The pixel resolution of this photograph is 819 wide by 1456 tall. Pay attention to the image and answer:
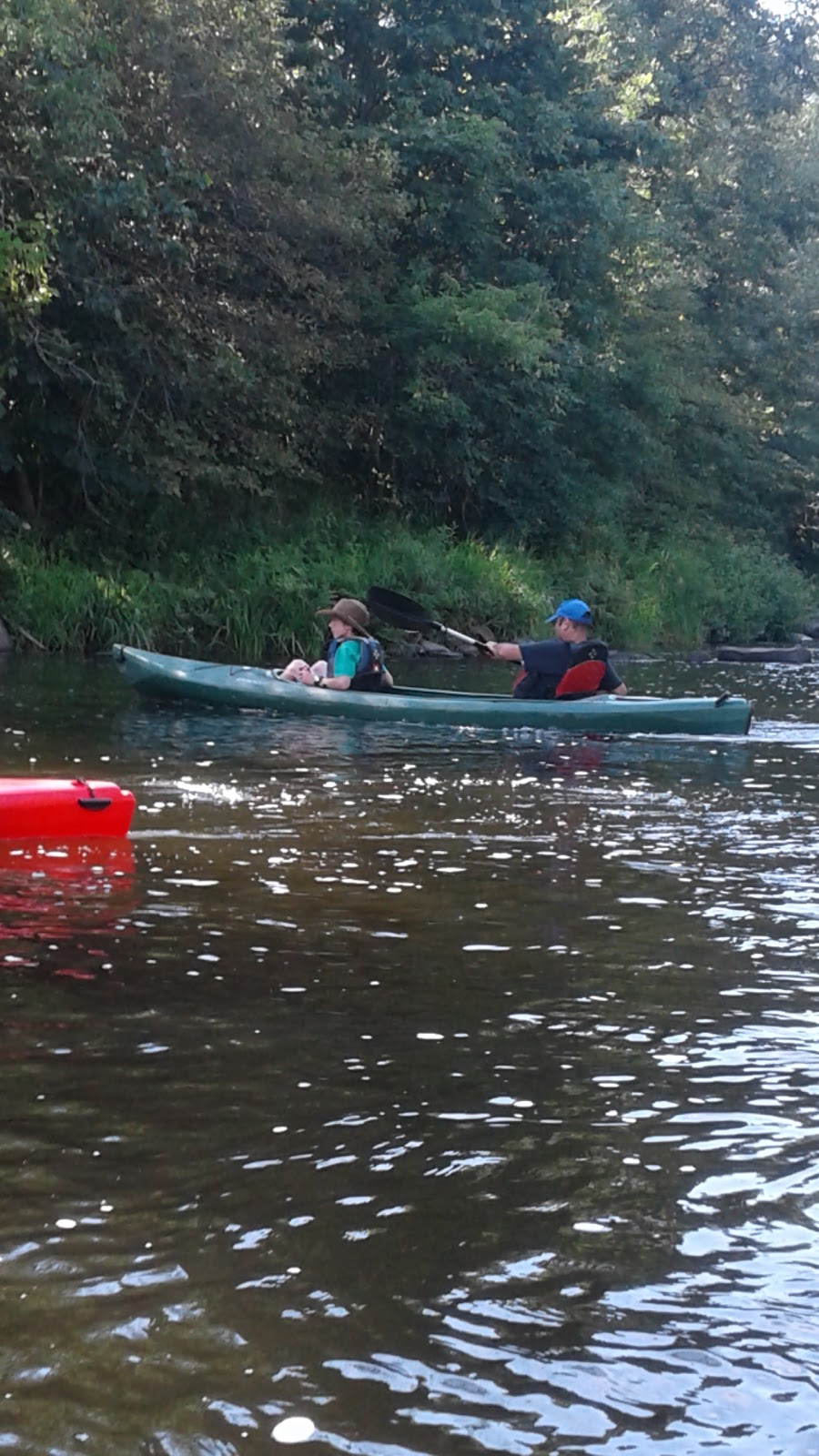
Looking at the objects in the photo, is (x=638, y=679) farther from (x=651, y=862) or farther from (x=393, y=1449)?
(x=393, y=1449)

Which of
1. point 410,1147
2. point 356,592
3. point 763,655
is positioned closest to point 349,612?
point 356,592

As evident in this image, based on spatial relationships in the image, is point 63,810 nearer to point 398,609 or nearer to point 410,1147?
point 410,1147

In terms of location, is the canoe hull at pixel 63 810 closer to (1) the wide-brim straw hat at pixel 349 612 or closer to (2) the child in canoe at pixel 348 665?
(1) the wide-brim straw hat at pixel 349 612

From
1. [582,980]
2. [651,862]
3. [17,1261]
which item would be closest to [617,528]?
[651,862]

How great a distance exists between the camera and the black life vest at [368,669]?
39.5ft

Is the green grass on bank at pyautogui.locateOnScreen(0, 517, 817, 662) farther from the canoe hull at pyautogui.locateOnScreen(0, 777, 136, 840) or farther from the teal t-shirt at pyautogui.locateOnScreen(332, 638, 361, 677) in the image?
the canoe hull at pyautogui.locateOnScreen(0, 777, 136, 840)

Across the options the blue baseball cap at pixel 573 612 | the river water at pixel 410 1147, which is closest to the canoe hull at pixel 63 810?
the river water at pixel 410 1147

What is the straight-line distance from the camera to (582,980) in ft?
15.8

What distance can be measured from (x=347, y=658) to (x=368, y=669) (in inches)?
8.4

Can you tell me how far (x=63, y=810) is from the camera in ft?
21.7

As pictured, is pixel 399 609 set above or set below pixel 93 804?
above

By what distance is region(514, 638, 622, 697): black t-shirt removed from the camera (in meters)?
11.6

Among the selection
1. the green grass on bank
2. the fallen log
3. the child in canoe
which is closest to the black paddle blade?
the child in canoe

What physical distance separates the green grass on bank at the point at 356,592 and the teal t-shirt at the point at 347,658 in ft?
16.9
